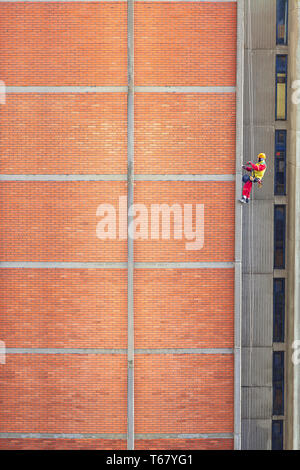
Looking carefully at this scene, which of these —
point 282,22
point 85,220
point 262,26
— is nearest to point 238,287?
point 85,220

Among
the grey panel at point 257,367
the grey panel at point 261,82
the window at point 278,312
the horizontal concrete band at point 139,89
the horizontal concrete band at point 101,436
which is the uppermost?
the grey panel at point 261,82

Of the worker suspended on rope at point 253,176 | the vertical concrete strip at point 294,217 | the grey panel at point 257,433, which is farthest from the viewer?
the grey panel at point 257,433

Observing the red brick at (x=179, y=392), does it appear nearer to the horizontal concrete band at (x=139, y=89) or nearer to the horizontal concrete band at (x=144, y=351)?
the horizontal concrete band at (x=144, y=351)

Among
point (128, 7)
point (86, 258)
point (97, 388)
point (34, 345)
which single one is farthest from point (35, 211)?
point (128, 7)

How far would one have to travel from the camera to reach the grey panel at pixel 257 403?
12820 mm

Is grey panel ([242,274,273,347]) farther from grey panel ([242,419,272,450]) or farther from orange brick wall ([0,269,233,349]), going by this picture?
grey panel ([242,419,272,450])

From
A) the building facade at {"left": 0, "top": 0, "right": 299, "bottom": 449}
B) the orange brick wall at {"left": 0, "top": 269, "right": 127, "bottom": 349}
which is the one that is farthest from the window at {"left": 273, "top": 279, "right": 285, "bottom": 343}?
the orange brick wall at {"left": 0, "top": 269, "right": 127, "bottom": 349}

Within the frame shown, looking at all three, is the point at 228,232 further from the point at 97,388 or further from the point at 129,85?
the point at 97,388

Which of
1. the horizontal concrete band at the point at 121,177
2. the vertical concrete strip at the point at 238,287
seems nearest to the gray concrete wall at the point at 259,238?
the vertical concrete strip at the point at 238,287

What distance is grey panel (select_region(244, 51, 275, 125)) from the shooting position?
1253 centimetres

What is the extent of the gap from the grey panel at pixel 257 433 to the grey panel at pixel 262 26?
1145 cm

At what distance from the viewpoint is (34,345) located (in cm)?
1177

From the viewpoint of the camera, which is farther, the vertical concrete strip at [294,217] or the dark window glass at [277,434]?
the dark window glass at [277,434]

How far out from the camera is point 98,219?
1159cm
